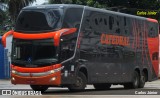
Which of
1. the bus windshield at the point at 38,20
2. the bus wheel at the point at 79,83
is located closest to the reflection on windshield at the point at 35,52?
the bus windshield at the point at 38,20

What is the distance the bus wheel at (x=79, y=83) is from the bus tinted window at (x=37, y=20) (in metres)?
2.60

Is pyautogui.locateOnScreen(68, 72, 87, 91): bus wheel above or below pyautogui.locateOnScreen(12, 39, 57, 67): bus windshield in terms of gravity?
below

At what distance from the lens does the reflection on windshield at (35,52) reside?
20422 mm

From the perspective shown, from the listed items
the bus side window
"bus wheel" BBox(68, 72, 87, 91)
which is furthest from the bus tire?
the bus side window

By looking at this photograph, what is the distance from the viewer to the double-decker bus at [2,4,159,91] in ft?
67.1

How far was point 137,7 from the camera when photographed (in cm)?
5422

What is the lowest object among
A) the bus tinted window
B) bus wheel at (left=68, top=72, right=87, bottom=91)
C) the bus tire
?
the bus tire

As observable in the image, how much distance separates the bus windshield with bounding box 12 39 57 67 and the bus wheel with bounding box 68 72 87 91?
5.77ft

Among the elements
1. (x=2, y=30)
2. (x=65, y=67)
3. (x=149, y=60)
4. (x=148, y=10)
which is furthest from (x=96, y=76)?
(x=2, y=30)

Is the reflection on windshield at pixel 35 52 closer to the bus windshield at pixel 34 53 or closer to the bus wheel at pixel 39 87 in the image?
the bus windshield at pixel 34 53

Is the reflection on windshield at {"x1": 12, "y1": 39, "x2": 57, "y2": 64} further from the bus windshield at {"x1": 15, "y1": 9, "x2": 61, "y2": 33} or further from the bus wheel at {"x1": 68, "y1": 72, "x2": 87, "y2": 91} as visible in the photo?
the bus wheel at {"x1": 68, "y1": 72, "x2": 87, "y2": 91}

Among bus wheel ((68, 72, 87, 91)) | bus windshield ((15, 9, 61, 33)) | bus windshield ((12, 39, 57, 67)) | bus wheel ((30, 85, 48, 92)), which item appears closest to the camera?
bus windshield ((12, 39, 57, 67))

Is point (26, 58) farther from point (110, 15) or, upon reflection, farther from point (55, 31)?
point (110, 15)

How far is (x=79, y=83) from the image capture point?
21.7m
